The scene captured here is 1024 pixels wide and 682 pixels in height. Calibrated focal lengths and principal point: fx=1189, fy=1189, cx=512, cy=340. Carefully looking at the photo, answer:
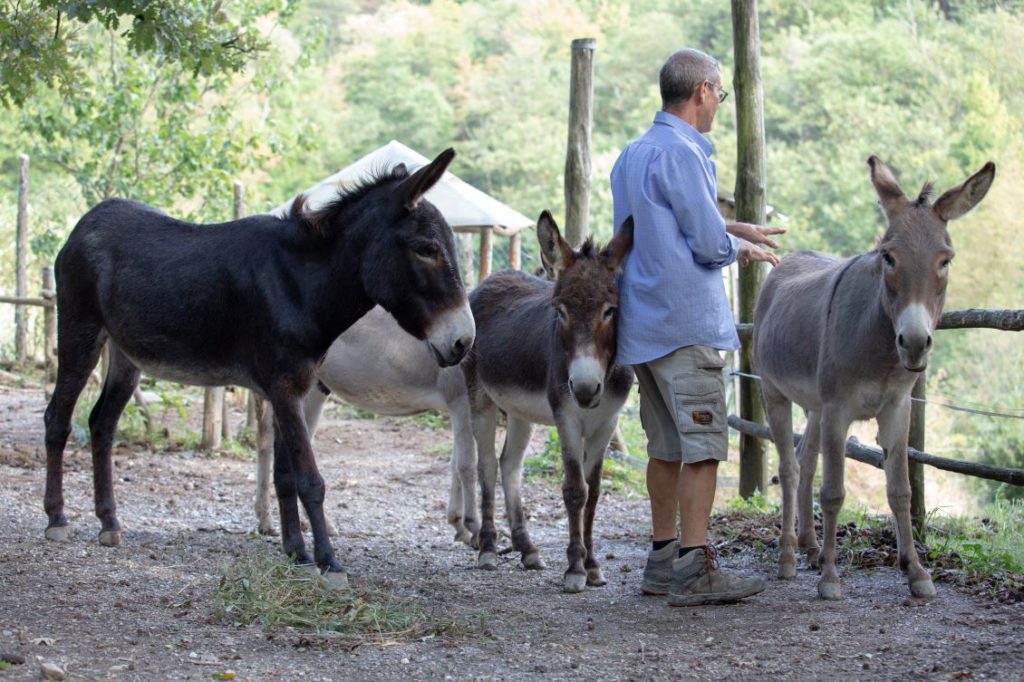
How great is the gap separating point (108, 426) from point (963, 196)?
4308 mm

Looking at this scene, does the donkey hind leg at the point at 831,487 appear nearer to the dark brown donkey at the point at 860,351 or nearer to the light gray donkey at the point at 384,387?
the dark brown donkey at the point at 860,351

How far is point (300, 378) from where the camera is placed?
527 centimetres

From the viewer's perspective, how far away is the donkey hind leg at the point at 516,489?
600 centimetres

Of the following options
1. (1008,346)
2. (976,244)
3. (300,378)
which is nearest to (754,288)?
(300,378)

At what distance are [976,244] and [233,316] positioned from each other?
34371 mm

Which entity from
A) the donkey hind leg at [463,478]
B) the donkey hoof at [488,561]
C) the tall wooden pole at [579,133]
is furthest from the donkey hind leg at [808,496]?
the tall wooden pole at [579,133]

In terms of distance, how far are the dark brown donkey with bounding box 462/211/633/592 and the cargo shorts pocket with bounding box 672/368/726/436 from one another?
32cm

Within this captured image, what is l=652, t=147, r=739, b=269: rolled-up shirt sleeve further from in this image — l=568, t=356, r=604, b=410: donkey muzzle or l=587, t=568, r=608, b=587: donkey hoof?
l=587, t=568, r=608, b=587: donkey hoof

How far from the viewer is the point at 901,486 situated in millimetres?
4996

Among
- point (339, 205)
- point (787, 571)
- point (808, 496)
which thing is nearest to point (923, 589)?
point (787, 571)

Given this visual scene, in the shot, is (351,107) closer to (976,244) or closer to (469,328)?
(976,244)

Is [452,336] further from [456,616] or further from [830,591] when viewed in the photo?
[830,591]

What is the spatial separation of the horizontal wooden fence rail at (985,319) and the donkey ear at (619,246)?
1.50 metres

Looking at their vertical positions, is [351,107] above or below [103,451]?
above
